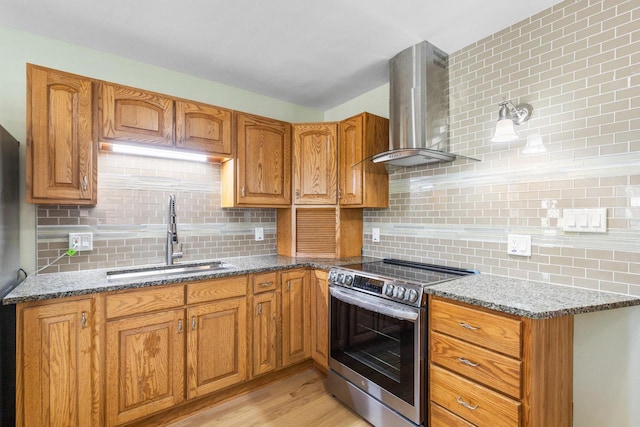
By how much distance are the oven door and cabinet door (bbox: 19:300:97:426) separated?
1464 mm

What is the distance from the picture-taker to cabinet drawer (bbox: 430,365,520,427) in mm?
1279

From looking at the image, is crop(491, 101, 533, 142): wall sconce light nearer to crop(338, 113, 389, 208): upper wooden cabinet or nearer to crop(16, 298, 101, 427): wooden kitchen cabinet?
crop(338, 113, 389, 208): upper wooden cabinet

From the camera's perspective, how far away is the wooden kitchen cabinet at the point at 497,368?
1239 millimetres

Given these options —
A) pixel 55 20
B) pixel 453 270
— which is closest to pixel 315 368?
pixel 453 270

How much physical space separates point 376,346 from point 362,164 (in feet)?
4.61

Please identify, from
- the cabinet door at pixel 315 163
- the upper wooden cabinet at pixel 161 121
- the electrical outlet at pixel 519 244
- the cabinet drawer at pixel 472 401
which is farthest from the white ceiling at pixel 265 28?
A: the cabinet drawer at pixel 472 401

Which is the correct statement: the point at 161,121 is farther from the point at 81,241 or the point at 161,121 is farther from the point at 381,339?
the point at 381,339

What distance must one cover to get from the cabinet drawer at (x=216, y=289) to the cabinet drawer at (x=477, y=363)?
1286mm

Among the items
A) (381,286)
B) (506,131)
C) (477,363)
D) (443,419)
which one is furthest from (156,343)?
(506,131)

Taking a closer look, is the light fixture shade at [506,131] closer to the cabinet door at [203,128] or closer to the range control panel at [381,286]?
the range control panel at [381,286]

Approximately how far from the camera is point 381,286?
5.90 feet

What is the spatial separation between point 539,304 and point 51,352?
235cm

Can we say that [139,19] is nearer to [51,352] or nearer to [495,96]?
[51,352]

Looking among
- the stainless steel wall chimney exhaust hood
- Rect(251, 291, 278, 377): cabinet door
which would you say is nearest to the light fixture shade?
the stainless steel wall chimney exhaust hood
